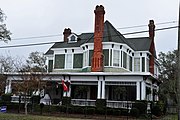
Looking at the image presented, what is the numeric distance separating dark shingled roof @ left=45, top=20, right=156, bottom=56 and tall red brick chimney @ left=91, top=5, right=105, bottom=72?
2.82 feet

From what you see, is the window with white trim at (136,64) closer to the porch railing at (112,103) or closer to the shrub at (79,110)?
the porch railing at (112,103)

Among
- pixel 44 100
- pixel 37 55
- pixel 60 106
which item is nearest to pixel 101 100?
pixel 60 106

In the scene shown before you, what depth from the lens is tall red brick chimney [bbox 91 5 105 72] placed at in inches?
1261

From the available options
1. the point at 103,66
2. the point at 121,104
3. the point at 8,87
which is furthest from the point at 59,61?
the point at 121,104

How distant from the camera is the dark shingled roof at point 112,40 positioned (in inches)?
1319

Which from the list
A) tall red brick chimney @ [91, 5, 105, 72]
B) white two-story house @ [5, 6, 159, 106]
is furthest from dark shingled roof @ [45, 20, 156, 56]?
tall red brick chimney @ [91, 5, 105, 72]

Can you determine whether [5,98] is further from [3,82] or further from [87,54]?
[87,54]

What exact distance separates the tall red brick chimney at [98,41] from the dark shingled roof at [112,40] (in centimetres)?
86

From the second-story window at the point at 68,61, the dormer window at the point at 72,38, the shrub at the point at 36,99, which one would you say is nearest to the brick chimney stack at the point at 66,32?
the dormer window at the point at 72,38

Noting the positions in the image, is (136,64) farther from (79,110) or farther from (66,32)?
(79,110)

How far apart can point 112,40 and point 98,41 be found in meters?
1.66

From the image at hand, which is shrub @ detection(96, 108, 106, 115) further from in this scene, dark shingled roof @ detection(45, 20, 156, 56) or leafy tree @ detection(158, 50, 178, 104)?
leafy tree @ detection(158, 50, 178, 104)

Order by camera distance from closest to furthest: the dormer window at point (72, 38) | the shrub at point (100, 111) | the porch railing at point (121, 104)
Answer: the shrub at point (100, 111) < the porch railing at point (121, 104) < the dormer window at point (72, 38)

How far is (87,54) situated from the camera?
33938mm
